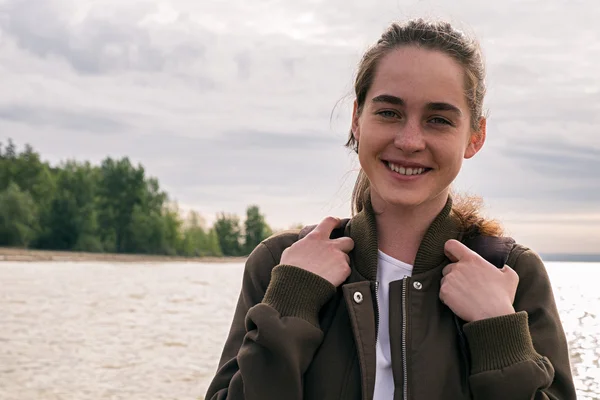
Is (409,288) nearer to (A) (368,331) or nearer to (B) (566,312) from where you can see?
(A) (368,331)

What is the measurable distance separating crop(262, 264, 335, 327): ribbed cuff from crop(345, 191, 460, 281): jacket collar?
6.1 inches

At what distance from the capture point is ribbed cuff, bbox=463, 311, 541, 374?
2.18 meters

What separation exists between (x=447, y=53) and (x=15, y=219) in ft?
230

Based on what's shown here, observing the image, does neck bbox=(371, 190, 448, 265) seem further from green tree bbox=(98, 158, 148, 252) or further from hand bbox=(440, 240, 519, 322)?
green tree bbox=(98, 158, 148, 252)

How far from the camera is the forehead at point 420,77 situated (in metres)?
2.27

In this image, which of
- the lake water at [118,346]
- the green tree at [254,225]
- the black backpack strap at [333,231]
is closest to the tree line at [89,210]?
the green tree at [254,225]

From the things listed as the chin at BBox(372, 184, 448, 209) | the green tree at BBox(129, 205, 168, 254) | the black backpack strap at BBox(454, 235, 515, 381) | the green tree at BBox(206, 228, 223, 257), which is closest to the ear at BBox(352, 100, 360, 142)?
the chin at BBox(372, 184, 448, 209)

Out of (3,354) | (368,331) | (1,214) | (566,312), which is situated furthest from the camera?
(1,214)

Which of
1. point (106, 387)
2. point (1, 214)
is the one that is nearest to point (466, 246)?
point (106, 387)

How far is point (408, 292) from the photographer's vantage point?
230 centimetres

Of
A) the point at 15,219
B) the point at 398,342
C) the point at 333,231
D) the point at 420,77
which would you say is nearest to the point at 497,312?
the point at 398,342

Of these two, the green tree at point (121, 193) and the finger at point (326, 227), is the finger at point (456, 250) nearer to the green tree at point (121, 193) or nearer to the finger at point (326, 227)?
the finger at point (326, 227)

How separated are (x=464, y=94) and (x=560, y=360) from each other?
0.89 meters

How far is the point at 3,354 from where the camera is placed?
12844mm
